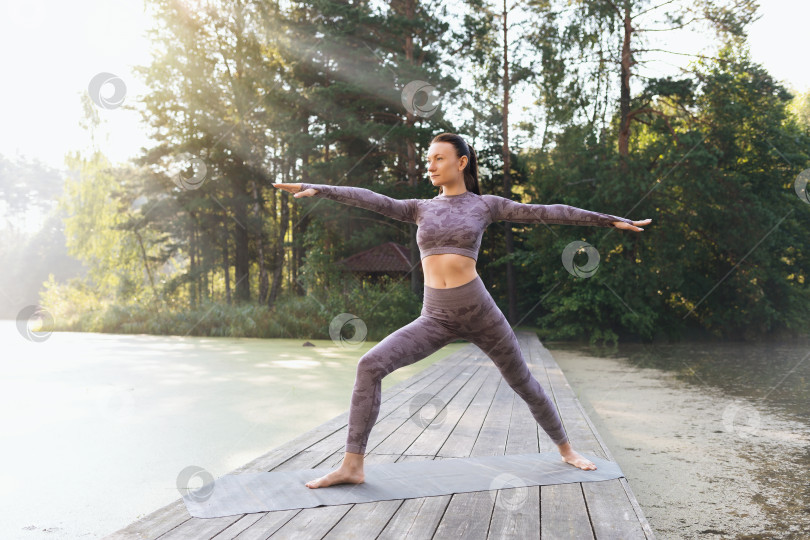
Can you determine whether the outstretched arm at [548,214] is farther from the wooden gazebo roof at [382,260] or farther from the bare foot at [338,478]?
the wooden gazebo roof at [382,260]

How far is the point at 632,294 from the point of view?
12.1 meters

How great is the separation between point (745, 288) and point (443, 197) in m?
12.3

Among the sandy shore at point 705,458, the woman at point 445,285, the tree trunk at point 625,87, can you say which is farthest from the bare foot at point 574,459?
the tree trunk at point 625,87

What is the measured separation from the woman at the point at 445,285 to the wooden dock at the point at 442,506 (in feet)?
1.21

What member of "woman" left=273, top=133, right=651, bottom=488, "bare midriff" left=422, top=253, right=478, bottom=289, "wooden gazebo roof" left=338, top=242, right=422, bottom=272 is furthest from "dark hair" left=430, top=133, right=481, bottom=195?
"wooden gazebo roof" left=338, top=242, right=422, bottom=272

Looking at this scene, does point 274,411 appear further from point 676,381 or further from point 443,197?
point 676,381

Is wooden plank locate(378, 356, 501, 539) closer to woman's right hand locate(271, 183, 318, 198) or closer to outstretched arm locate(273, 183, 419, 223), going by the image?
outstretched arm locate(273, 183, 419, 223)

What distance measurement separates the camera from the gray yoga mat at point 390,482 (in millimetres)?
2242

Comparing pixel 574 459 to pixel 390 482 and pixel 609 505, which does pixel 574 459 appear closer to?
pixel 609 505

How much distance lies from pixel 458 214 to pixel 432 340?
507mm

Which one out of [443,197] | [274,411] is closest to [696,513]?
[443,197]

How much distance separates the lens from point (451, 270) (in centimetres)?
246

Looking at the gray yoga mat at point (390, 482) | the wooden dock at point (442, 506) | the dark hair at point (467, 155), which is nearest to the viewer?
the wooden dock at point (442, 506)

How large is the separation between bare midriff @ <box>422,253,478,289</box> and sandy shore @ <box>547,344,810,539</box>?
1608mm
